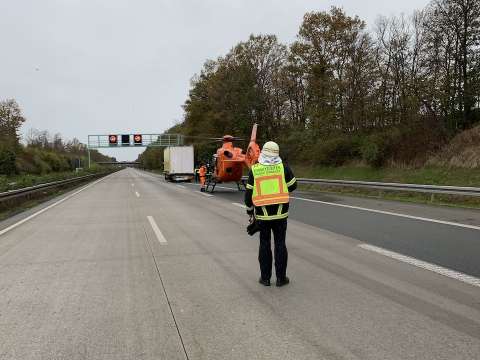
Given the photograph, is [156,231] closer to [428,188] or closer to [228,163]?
[428,188]

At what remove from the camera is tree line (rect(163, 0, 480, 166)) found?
73.6 ft

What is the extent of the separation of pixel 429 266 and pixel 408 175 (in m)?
16.8

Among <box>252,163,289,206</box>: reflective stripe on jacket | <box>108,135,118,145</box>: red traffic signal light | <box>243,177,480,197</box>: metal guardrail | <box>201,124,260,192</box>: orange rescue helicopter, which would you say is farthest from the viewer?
<box>108,135,118,145</box>: red traffic signal light

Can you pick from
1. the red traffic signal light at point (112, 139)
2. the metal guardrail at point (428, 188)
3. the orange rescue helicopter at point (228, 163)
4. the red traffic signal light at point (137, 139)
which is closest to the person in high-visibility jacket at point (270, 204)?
the metal guardrail at point (428, 188)

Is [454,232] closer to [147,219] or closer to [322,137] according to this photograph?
[147,219]

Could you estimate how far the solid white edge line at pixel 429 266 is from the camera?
5316mm

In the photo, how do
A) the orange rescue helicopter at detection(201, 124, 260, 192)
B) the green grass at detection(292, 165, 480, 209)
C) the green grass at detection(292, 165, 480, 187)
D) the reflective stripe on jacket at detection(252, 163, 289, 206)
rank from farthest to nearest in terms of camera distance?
the orange rescue helicopter at detection(201, 124, 260, 192) → the green grass at detection(292, 165, 480, 187) → the green grass at detection(292, 165, 480, 209) → the reflective stripe on jacket at detection(252, 163, 289, 206)

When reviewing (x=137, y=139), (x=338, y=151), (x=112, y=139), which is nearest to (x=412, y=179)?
(x=338, y=151)

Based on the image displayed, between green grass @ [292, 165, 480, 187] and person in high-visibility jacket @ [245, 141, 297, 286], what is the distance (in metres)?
14.4

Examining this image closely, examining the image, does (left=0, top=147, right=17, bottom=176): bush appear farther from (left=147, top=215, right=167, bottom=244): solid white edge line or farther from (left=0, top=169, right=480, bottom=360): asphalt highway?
(left=0, top=169, right=480, bottom=360): asphalt highway

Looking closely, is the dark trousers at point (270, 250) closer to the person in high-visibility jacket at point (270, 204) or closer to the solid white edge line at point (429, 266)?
the person in high-visibility jacket at point (270, 204)

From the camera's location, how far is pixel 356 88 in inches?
1180

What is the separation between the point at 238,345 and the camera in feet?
11.7

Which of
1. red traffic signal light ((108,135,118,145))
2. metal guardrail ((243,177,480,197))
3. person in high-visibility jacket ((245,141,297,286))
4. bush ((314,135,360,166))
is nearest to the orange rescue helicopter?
metal guardrail ((243,177,480,197))
